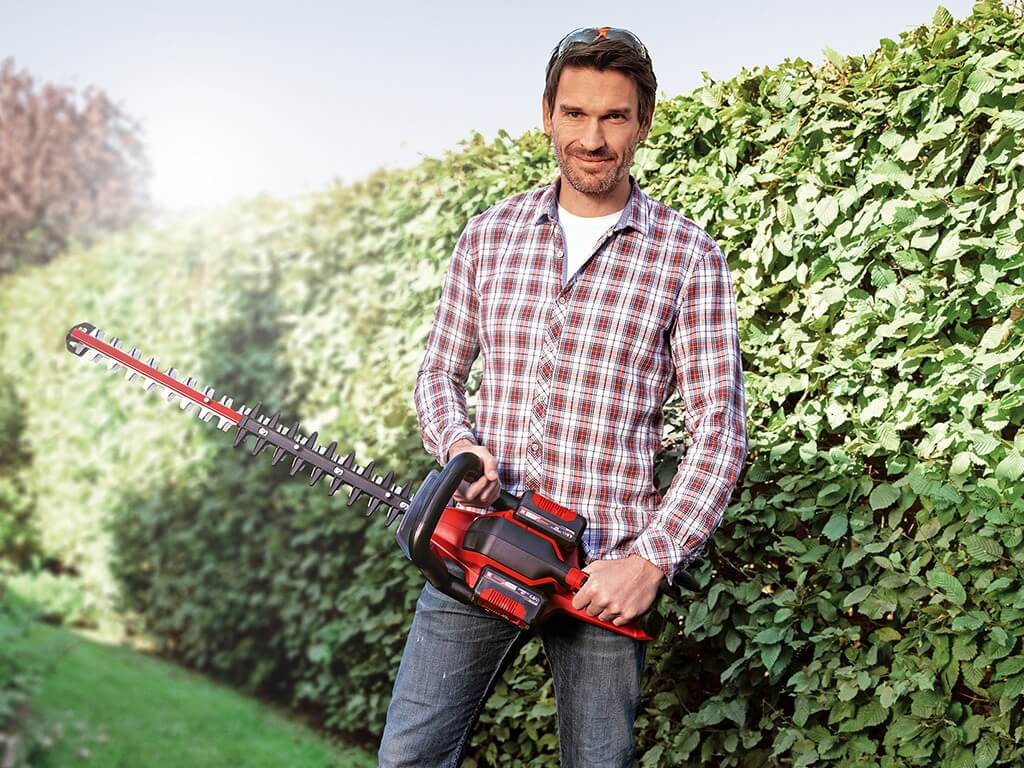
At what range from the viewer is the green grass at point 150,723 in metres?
5.08

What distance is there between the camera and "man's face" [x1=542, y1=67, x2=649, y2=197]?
2.08 meters

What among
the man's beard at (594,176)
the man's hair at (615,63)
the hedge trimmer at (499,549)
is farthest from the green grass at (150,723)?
the man's hair at (615,63)

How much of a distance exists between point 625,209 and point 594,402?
1.26 ft

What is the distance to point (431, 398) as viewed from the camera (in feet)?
7.55

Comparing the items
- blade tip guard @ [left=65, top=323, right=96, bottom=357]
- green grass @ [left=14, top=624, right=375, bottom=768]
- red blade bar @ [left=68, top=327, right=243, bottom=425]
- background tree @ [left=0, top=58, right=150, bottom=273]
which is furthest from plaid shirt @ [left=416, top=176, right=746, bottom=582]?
background tree @ [left=0, top=58, right=150, bottom=273]

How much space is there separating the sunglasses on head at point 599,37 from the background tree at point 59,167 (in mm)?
17351

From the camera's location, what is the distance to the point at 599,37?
2088 millimetres

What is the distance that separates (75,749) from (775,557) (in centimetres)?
348

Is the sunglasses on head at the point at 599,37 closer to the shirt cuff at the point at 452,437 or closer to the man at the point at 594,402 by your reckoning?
the man at the point at 594,402

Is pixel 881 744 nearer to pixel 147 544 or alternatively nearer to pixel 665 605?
pixel 665 605

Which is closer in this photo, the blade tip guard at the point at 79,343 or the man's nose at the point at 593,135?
the man's nose at the point at 593,135

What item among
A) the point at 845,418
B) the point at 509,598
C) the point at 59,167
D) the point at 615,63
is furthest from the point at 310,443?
the point at 59,167

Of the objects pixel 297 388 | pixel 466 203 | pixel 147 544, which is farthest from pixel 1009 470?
pixel 147 544

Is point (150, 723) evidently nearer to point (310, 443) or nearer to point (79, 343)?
point (79, 343)
